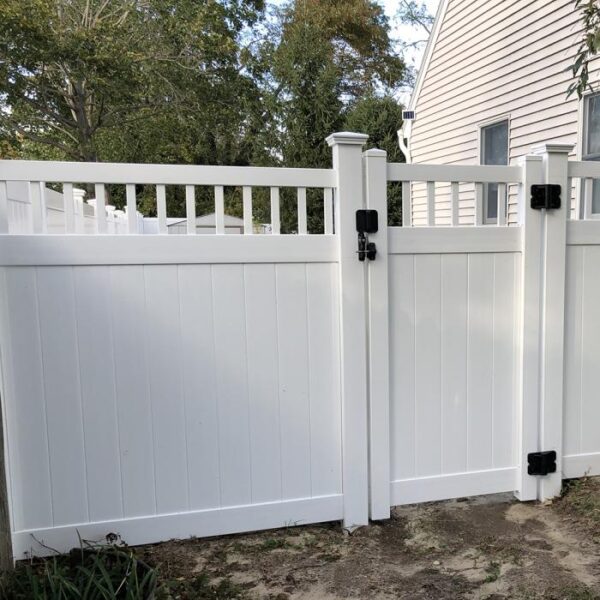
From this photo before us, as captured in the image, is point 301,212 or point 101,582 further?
point 301,212

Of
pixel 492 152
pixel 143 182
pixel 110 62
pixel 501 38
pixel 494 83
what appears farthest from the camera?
pixel 110 62

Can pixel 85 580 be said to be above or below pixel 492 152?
below

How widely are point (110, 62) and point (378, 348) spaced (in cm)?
1142

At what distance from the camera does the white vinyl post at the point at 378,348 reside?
2449mm

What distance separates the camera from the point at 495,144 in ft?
23.1

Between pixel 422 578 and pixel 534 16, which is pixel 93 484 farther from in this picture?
pixel 534 16

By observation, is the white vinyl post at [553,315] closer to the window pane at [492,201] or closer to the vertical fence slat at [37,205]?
the vertical fence slat at [37,205]

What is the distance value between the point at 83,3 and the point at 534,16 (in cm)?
1078

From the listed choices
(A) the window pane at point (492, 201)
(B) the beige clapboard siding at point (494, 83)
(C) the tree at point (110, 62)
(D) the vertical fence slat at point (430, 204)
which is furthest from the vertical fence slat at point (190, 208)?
(C) the tree at point (110, 62)

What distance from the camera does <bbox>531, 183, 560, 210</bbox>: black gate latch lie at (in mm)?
2625

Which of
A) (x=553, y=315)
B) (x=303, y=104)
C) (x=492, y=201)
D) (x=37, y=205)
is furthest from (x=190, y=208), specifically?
(x=303, y=104)

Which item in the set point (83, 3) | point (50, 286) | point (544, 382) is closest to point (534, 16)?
point (544, 382)

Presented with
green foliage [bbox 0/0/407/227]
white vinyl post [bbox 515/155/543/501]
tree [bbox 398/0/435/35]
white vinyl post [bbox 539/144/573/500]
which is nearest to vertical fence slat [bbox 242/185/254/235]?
white vinyl post [bbox 515/155/543/501]

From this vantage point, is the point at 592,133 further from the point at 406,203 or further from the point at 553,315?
the point at 406,203
